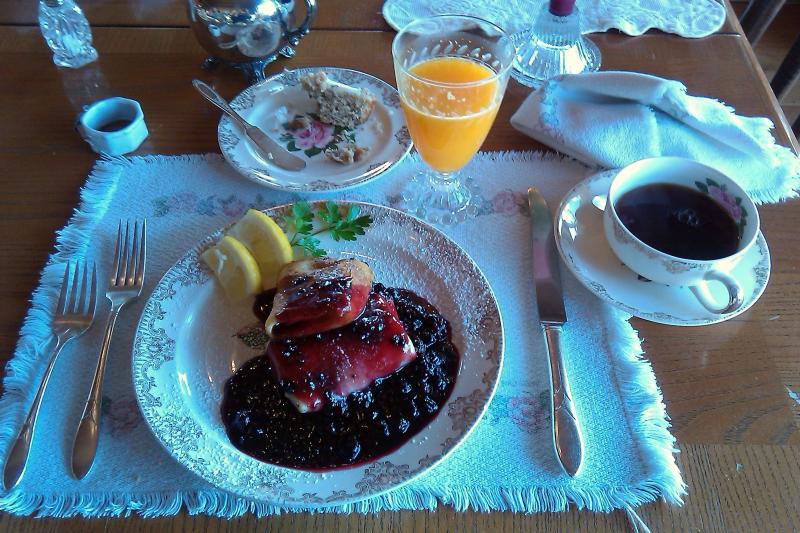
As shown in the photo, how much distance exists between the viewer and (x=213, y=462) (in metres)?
0.83

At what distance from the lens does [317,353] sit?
0.92m

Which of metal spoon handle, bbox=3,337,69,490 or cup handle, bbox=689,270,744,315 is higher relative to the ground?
cup handle, bbox=689,270,744,315

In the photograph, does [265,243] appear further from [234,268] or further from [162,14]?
[162,14]

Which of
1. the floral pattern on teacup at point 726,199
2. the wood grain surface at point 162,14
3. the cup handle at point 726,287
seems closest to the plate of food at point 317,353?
the cup handle at point 726,287

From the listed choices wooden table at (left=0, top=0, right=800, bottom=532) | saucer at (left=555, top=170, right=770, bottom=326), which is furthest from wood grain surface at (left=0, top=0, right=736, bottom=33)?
saucer at (left=555, top=170, right=770, bottom=326)

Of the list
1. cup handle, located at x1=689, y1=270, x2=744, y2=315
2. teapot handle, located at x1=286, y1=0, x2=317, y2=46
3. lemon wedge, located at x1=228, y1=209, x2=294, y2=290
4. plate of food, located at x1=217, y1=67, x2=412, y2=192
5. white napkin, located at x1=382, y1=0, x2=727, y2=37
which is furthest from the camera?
white napkin, located at x1=382, y1=0, x2=727, y2=37

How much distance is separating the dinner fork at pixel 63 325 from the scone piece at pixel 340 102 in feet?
2.04

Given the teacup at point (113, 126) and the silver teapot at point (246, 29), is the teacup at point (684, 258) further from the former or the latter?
the teacup at point (113, 126)

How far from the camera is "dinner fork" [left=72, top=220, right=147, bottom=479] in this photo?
86 centimetres

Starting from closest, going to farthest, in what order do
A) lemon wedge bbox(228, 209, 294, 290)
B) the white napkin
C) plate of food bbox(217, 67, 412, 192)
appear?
lemon wedge bbox(228, 209, 294, 290) → plate of food bbox(217, 67, 412, 192) → the white napkin

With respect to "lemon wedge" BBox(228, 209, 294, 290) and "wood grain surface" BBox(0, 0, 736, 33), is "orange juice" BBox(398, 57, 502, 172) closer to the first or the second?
"lemon wedge" BBox(228, 209, 294, 290)

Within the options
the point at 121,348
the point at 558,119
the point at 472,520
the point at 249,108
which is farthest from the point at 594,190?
the point at 121,348

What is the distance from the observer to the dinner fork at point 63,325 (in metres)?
0.84

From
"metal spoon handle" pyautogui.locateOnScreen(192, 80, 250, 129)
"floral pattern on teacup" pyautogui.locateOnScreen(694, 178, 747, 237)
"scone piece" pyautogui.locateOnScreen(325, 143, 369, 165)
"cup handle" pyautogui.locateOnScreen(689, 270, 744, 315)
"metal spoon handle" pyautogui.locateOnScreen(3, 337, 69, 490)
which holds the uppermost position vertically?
"floral pattern on teacup" pyautogui.locateOnScreen(694, 178, 747, 237)
